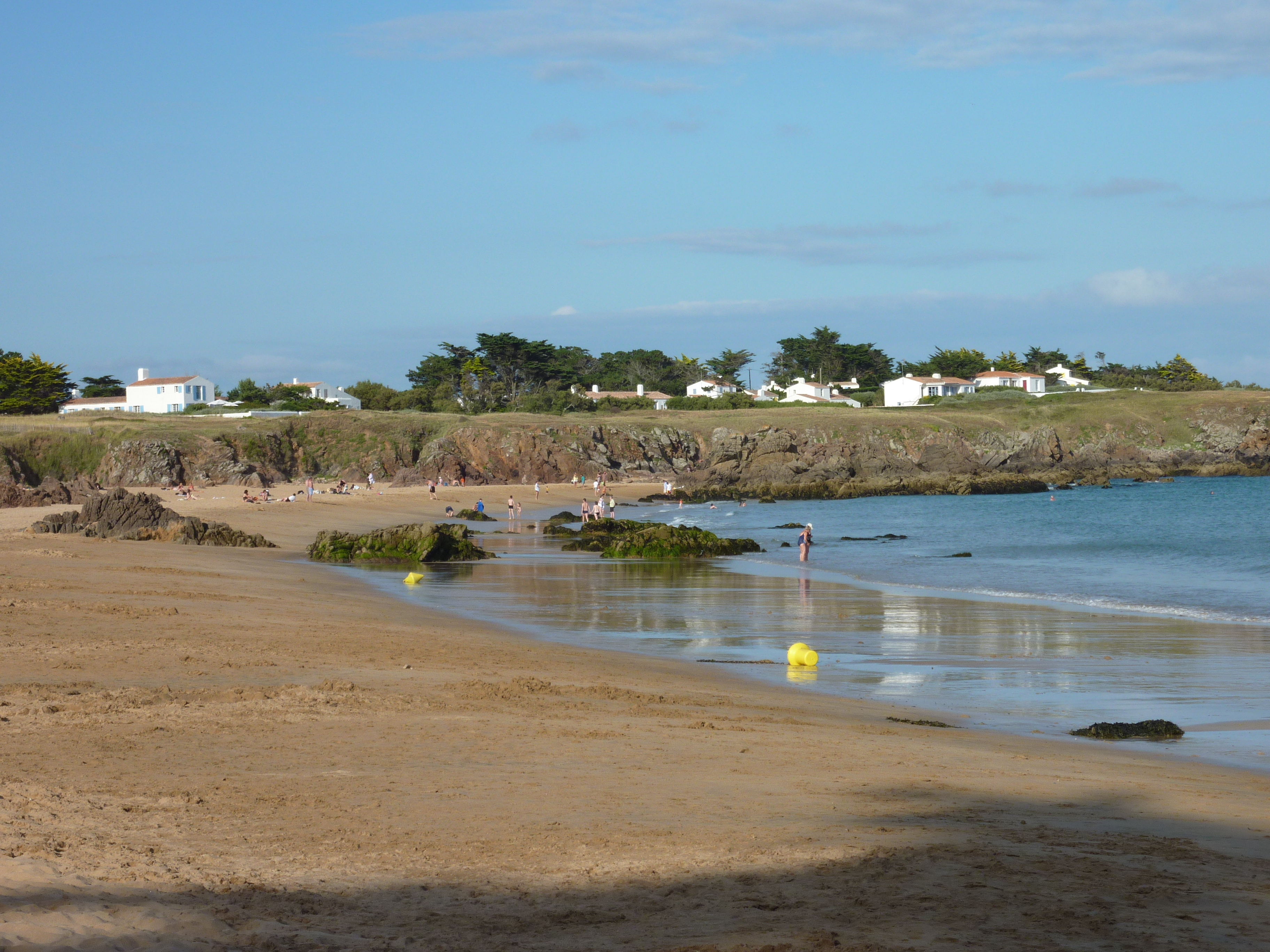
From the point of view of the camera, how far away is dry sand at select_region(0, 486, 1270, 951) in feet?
14.0

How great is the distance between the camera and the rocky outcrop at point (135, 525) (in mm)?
28141

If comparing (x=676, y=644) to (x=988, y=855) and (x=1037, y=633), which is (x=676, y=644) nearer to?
(x=1037, y=633)

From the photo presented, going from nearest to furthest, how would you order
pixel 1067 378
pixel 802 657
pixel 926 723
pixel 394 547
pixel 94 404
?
pixel 926 723 < pixel 802 657 < pixel 394 547 < pixel 94 404 < pixel 1067 378

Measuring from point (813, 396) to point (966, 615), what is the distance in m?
109

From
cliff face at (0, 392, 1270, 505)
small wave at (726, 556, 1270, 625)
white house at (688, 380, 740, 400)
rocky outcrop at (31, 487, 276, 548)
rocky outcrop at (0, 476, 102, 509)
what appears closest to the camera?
small wave at (726, 556, 1270, 625)

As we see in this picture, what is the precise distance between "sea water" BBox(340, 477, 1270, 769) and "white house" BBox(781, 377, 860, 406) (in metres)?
81.6

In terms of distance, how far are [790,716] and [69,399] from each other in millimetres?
112917

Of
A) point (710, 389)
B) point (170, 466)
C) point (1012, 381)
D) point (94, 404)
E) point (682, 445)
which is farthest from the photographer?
point (710, 389)

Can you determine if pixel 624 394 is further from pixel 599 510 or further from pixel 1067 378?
pixel 599 510

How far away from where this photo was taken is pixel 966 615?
19297 millimetres

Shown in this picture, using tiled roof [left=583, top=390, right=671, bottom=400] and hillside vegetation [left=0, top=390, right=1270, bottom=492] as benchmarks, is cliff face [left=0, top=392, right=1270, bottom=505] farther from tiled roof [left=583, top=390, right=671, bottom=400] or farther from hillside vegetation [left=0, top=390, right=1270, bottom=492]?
tiled roof [left=583, top=390, right=671, bottom=400]

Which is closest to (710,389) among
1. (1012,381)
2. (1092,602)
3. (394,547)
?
(1012,381)

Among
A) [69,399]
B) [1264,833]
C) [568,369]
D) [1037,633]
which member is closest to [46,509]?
[1037,633]

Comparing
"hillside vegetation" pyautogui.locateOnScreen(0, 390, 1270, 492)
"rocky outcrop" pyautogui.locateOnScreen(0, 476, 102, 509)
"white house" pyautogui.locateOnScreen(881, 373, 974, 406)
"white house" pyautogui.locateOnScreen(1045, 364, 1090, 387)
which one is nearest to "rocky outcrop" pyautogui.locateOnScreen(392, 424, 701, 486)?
"hillside vegetation" pyautogui.locateOnScreen(0, 390, 1270, 492)
